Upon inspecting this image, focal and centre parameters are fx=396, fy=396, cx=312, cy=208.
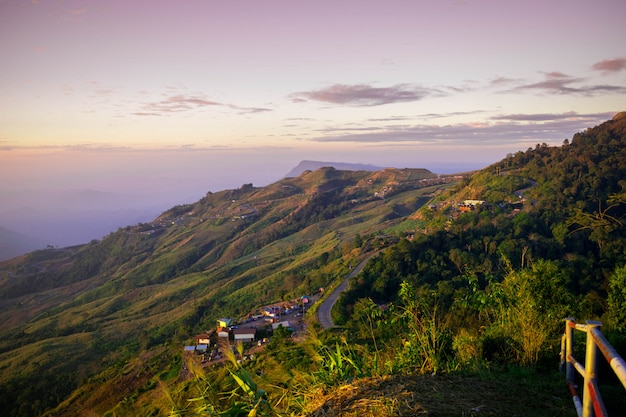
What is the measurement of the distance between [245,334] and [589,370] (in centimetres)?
2703

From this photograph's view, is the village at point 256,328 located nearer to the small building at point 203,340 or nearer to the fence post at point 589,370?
the small building at point 203,340

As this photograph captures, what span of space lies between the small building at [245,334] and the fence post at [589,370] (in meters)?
26.2

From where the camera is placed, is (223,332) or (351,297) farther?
(223,332)

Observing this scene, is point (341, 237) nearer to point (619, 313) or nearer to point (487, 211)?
point (487, 211)

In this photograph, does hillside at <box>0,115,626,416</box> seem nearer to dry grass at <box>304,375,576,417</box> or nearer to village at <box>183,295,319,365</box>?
dry grass at <box>304,375,576,417</box>

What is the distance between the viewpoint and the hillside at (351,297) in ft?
14.3

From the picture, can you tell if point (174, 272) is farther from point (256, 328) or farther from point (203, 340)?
point (256, 328)

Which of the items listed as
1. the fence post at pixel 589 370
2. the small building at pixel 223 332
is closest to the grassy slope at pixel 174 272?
the small building at pixel 223 332

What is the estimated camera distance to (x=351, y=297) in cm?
2855

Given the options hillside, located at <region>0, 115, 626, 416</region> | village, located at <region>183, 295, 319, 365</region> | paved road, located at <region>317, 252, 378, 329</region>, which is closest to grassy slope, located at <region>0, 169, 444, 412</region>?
hillside, located at <region>0, 115, 626, 416</region>

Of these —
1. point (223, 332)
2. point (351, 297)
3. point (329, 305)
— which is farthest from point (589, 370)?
point (223, 332)

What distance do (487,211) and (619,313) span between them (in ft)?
116

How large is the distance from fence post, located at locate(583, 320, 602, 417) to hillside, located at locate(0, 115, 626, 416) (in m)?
1.07

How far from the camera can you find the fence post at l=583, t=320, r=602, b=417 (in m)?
2.77
